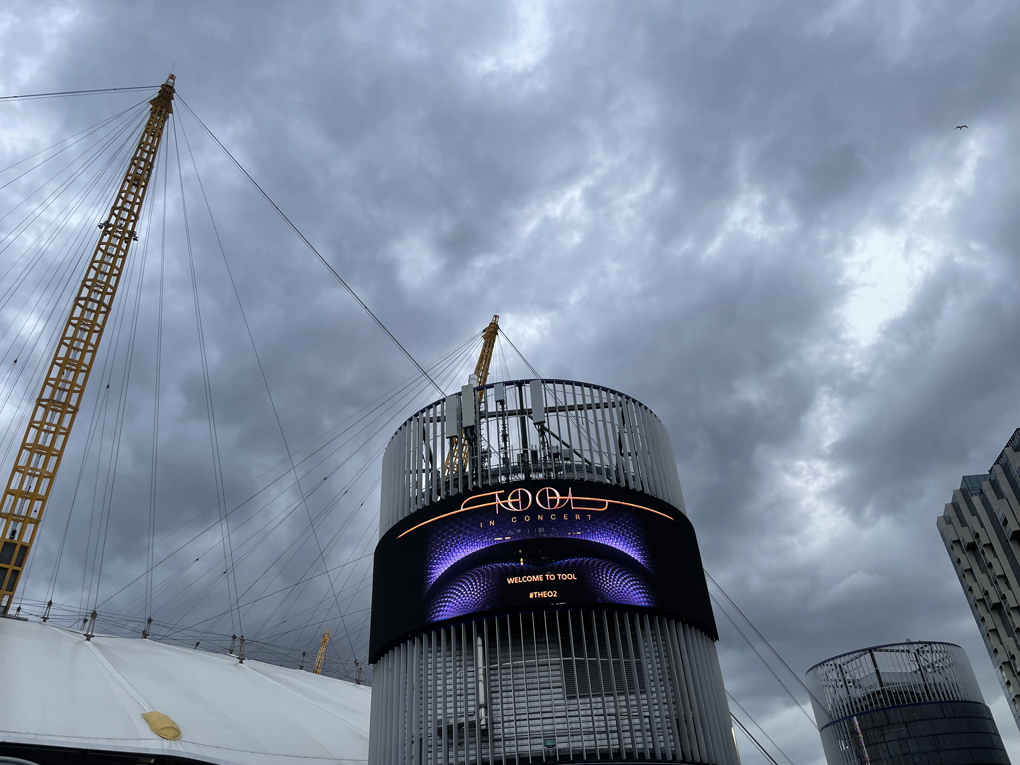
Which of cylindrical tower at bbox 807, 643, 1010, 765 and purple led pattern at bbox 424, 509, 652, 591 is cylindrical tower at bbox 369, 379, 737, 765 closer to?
purple led pattern at bbox 424, 509, 652, 591

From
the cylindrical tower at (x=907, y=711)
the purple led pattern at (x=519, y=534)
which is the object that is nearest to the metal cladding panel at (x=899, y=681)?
the cylindrical tower at (x=907, y=711)

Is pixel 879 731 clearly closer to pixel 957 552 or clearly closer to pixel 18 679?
pixel 957 552

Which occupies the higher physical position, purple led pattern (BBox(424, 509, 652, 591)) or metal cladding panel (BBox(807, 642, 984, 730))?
metal cladding panel (BBox(807, 642, 984, 730))

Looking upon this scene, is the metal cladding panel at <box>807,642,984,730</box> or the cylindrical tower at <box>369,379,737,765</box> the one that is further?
the metal cladding panel at <box>807,642,984,730</box>

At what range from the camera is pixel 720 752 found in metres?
25.6

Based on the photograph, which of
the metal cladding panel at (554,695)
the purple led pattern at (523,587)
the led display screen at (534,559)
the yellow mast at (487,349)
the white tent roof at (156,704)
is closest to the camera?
the metal cladding panel at (554,695)

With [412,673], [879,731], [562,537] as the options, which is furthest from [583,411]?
[879,731]

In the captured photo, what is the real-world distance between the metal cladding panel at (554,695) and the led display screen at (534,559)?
0.82m

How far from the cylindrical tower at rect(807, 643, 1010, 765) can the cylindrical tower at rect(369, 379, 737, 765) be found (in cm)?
7652

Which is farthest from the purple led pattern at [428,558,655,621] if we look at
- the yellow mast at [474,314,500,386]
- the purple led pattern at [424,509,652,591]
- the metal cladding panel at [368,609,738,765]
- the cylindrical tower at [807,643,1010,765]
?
the cylindrical tower at [807,643,1010,765]

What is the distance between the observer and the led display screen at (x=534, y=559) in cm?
2586

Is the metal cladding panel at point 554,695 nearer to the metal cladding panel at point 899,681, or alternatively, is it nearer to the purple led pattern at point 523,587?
the purple led pattern at point 523,587

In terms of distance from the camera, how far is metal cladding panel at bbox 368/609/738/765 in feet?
78.6

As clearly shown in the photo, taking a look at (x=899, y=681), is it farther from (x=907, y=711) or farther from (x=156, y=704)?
(x=156, y=704)
